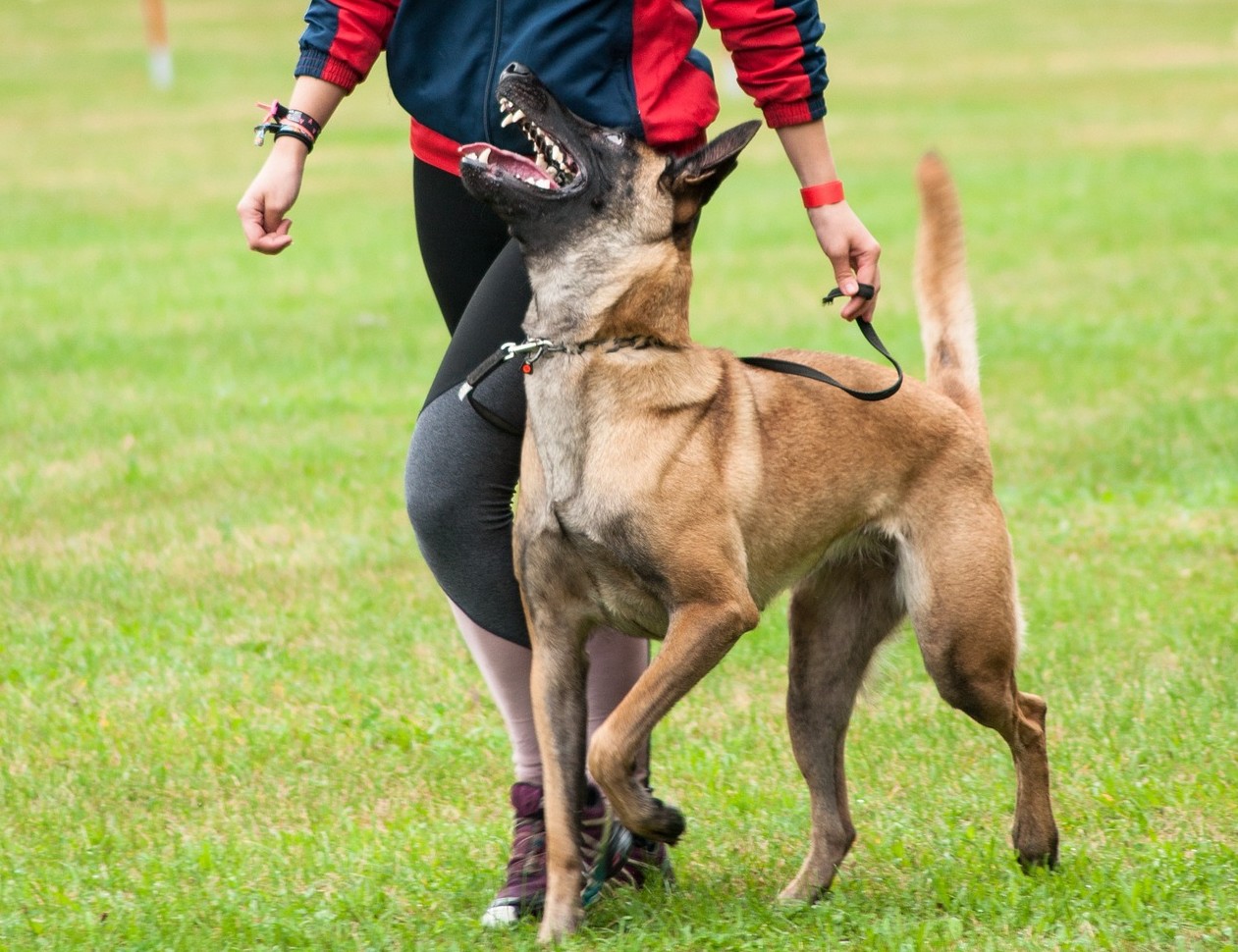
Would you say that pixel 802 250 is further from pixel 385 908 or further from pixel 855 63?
pixel 855 63

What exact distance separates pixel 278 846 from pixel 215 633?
1.94 metres

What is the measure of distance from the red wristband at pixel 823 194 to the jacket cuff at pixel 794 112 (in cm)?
14

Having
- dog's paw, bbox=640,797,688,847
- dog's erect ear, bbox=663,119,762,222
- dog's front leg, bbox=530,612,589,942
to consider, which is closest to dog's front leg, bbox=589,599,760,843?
dog's paw, bbox=640,797,688,847

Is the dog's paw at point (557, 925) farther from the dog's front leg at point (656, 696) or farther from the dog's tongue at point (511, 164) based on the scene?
the dog's tongue at point (511, 164)

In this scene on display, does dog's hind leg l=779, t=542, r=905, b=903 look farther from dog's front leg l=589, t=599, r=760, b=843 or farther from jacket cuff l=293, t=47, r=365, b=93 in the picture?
jacket cuff l=293, t=47, r=365, b=93

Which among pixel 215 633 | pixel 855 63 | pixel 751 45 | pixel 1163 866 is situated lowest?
pixel 855 63

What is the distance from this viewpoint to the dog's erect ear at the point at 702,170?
327cm

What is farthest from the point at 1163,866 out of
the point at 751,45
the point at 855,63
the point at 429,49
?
the point at 855,63

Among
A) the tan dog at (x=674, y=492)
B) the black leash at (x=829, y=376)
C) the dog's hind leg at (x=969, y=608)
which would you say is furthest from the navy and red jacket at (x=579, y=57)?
the dog's hind leg at (x=969, y=608)

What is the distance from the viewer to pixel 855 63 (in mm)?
30984

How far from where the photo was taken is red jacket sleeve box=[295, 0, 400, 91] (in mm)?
3572

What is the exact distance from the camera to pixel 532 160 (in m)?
3.38

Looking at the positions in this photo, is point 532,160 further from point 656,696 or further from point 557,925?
point 557,925

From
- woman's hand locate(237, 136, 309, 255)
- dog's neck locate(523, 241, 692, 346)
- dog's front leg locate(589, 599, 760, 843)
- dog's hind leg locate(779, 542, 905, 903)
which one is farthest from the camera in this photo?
dog's hind leg locate(779, 542, 905, 903)
